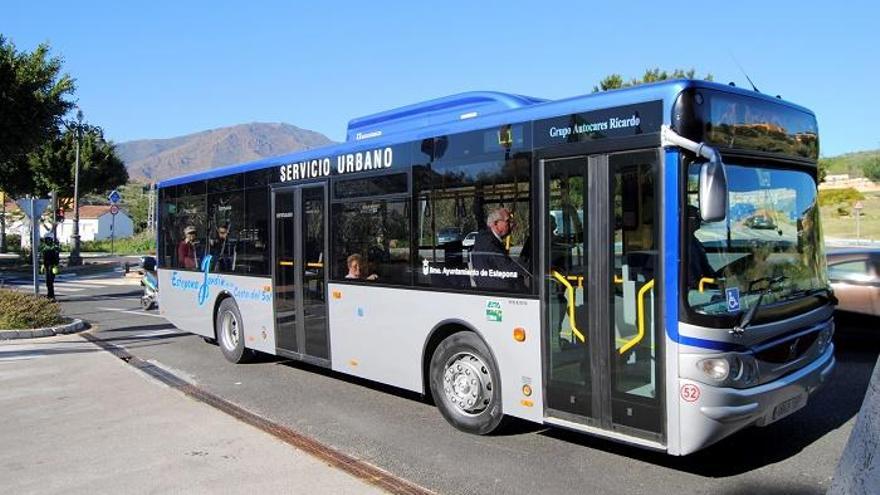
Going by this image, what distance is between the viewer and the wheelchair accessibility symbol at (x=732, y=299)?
4.79 m

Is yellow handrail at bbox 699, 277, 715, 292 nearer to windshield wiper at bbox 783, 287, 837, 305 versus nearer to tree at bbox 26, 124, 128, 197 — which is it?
windshield wiper at bbox 783, 287, 837, 305

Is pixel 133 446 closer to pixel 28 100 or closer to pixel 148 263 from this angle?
pixel 148 263

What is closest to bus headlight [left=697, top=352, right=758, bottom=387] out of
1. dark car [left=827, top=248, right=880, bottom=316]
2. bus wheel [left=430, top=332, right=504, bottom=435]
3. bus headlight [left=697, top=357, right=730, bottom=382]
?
bus headlight [left=697, top=357, right=730, bottom=382]

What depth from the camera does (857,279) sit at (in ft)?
30.6

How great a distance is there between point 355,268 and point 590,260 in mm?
3212

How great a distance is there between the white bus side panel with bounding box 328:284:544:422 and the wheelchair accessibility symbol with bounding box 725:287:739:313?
1468 millimetres

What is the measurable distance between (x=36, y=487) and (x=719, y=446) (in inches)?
212

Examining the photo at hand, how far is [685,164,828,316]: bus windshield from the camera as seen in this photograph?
187 inches

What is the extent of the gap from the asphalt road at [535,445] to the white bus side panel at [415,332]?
15.5 inches

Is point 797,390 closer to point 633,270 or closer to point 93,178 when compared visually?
point 633,270

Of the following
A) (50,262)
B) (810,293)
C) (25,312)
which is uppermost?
(50,262)

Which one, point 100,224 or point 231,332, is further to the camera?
point 100,224

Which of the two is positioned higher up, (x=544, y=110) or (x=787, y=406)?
(x=544, y=110)

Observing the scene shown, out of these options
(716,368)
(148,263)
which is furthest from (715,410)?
(148,263)
